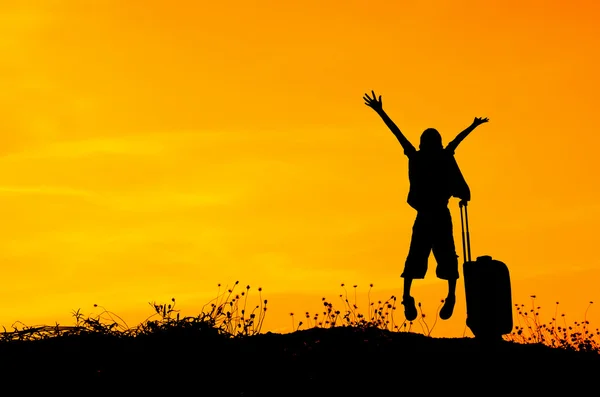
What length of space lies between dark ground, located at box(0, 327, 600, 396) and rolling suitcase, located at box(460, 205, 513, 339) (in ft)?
0.81

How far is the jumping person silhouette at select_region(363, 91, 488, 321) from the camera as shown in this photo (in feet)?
40.2

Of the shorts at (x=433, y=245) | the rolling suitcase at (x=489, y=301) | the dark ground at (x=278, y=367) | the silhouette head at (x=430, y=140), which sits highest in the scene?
the silhouette head at (x=430, y=140)

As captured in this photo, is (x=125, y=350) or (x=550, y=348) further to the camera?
(x=550, y=348)

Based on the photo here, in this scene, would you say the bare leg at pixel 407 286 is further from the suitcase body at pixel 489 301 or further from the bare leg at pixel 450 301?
the suitcase body at pixel 489 301

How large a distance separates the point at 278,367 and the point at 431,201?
3.69 metres

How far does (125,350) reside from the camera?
10430 mm

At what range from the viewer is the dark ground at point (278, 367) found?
9523mm

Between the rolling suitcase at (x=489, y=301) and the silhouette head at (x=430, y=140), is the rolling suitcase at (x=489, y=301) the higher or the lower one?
the lower one

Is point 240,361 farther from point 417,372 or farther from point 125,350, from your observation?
point 417,372

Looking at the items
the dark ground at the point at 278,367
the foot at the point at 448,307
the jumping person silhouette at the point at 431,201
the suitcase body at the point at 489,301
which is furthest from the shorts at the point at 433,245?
the dark ground at the point at 278,367

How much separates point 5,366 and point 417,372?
16.0 feet

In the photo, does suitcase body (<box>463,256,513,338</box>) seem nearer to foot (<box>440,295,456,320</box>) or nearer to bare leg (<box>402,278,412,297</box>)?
foot (<box>440,295,456,320</box>)

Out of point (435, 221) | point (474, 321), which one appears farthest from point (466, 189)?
point (474, 321)

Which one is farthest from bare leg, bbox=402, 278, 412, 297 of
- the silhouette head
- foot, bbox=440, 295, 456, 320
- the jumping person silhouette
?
the silhouette head
